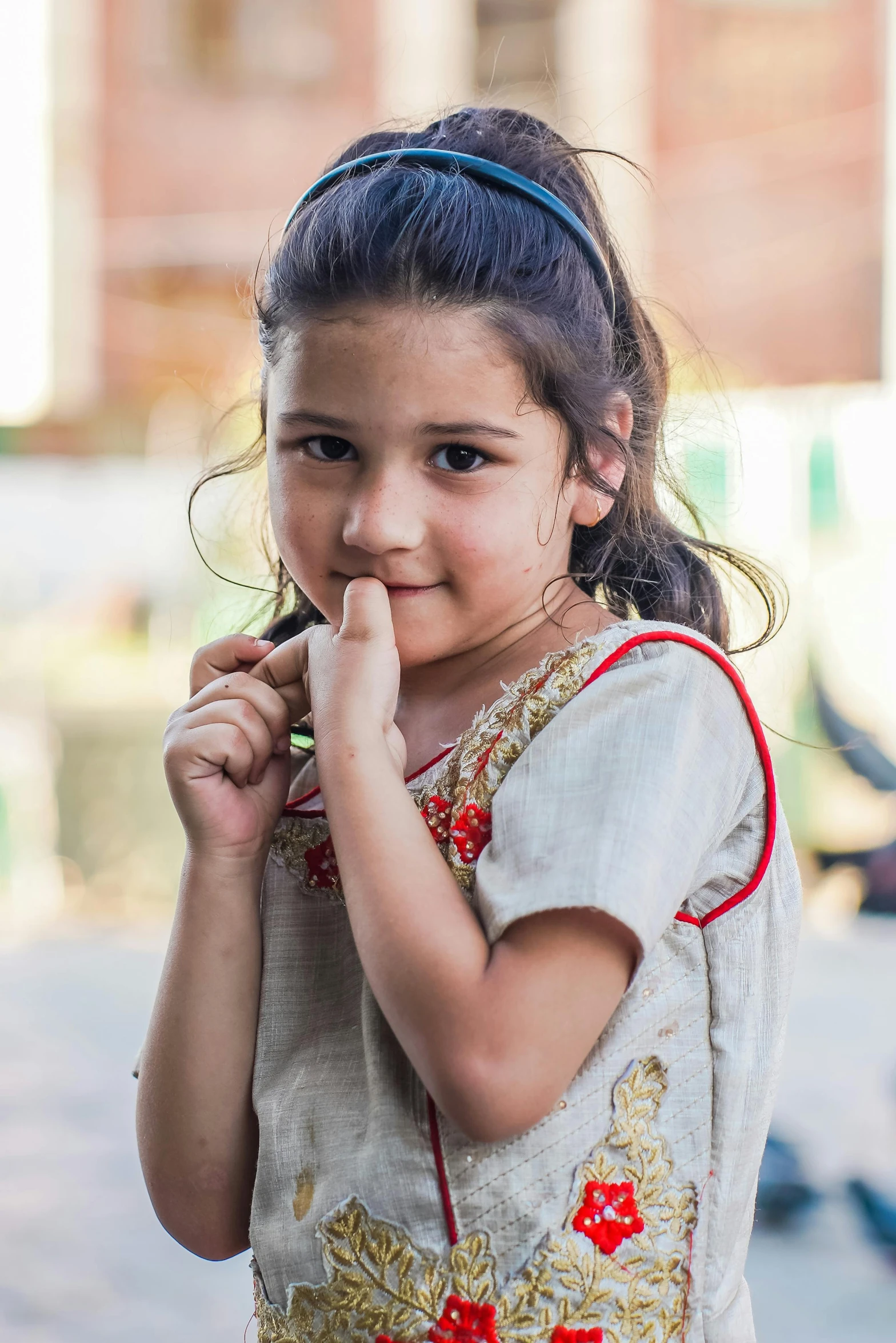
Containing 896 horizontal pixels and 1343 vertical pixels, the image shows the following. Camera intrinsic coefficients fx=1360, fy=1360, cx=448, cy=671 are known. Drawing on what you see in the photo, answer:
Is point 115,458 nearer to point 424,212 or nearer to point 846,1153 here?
point 846,1153

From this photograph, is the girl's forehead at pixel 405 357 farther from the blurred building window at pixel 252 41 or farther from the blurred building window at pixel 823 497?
the blurred building window at pixel 252 41

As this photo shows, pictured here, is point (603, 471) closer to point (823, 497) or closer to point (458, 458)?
point (458, 458)

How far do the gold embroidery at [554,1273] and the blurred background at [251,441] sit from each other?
1.12 feet

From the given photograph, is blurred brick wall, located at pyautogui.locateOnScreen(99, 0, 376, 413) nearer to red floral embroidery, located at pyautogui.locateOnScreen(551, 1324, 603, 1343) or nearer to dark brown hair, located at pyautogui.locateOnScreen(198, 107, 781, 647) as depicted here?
dark brown hair, located at pyautogui.locateOnScreen(198, 107, 781, 647)

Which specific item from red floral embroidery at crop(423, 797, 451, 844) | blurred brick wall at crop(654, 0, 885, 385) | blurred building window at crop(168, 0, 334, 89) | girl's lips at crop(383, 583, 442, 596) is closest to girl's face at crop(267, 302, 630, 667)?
girl's lips at crop(383, 583, 442, 596)

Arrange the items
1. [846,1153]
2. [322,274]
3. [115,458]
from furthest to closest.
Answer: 1. [115,458]
2. [846,1153]
3. [322,274]

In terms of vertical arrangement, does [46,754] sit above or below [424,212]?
below

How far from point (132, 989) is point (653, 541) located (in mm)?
3331

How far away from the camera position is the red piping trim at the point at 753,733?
833 mm

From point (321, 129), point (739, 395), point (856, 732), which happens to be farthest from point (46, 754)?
point (321, 129)

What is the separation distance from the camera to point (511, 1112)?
2.37 feet

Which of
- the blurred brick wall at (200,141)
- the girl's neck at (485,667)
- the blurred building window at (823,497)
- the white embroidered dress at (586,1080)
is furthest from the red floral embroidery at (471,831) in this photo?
the blurred brick wall at (200,141)

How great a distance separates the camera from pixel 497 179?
3.16 feet

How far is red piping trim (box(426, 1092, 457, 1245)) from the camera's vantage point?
30.4 inches
